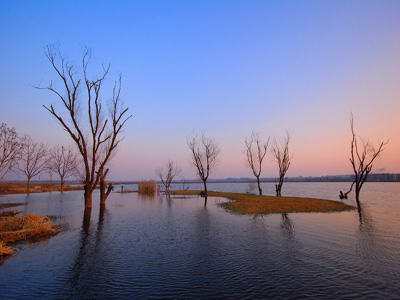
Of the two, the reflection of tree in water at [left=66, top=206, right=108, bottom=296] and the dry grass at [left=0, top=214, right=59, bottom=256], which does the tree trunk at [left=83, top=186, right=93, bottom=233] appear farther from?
the dry grass at [left=0, top=214, right=59, bottom=256]

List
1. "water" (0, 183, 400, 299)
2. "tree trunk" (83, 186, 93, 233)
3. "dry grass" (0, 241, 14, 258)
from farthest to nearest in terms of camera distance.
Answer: "tree trunk" (83, 186, 93, 233) → "dry grass" (0, 241, 14, 258) → "water" (0, 183, 400, 299)

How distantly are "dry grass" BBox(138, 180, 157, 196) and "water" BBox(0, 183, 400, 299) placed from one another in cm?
4743

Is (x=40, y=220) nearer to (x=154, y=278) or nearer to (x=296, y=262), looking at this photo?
(x=154, y=278)

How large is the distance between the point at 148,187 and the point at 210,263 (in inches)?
2339

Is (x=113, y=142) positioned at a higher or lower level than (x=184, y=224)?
higher

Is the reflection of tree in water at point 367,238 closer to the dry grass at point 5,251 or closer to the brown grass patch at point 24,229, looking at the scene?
the dry grass at point 5,251

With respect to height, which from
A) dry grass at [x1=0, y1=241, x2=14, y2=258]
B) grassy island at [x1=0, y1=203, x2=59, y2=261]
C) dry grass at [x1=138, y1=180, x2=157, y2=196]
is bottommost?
dry grass at [x1=0, y1=241, x2=14, y2=258]

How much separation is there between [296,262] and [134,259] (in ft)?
24.1

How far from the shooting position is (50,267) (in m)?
14.6

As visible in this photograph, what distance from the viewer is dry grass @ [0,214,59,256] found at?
20.4 m

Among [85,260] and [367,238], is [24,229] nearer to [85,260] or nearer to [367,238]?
[85,260]

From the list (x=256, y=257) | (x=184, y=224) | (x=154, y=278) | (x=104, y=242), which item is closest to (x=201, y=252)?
(x=256, y=257)

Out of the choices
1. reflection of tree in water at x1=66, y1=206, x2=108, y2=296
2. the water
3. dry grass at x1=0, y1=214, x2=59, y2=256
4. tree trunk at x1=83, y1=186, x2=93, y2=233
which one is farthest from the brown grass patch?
tree trunk at x1=83, y1=186, x2=93, y2=233

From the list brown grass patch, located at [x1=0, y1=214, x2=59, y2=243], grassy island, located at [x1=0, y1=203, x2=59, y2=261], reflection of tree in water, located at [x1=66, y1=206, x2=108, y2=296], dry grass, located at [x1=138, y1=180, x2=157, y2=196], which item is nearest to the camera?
reflection of tree in water, located at [x1=66, y1=206, x2=108, y2=296]
